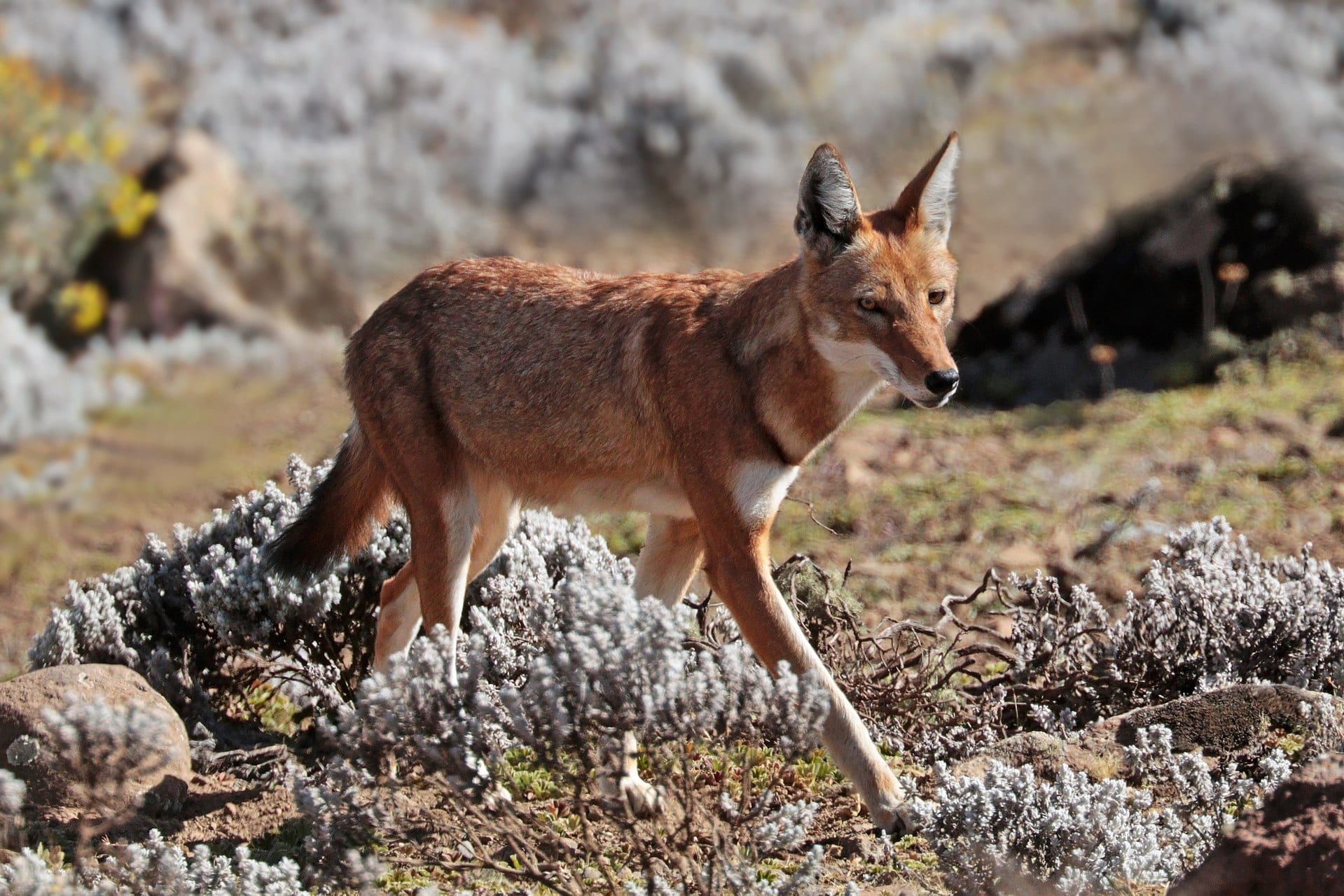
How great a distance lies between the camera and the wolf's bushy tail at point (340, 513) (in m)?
5.36

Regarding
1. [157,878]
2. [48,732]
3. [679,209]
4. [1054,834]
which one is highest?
[679,209]

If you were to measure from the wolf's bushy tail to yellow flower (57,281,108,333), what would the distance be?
685 centimetres

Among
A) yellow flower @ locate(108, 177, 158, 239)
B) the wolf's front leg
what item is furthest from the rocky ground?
yellow flower @ locate(108, 177, 158, 239)

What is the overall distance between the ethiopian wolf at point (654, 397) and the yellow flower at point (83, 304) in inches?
272

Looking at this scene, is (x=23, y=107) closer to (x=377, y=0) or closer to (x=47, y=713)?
(x=377, y=0)

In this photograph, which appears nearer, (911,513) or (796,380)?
(796,380)

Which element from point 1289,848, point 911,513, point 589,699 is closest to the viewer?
point 1289,848

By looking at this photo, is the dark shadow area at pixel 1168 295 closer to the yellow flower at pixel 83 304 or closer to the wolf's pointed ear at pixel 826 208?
the wolf's pointed ear at pixel 826 208

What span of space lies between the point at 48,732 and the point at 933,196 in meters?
3.25

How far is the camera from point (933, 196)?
487cm

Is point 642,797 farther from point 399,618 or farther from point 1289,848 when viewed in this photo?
point 1289,848

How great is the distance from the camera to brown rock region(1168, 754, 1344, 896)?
310cm

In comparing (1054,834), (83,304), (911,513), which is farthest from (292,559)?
(83,304)

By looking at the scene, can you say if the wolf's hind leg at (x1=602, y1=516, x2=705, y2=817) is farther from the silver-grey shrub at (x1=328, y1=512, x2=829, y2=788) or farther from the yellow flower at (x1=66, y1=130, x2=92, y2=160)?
the yellow flower at (x1=66, y1=130, x2=92, y2=160)
